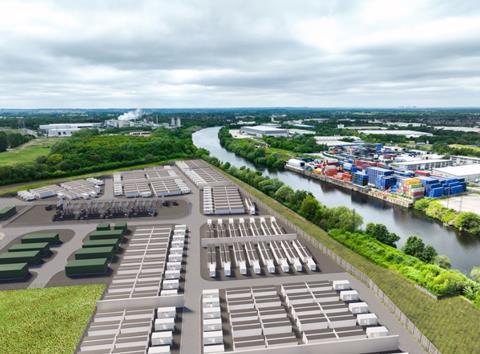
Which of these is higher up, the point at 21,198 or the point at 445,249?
the point at 21,198

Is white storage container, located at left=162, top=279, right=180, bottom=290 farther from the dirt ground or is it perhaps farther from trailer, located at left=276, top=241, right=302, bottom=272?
the dirt ground

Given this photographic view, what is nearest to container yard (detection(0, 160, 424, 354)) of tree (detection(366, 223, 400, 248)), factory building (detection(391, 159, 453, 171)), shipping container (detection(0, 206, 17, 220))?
shipping container (detection(0, 206, 17, 220))

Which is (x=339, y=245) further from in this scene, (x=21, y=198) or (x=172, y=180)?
(x=21, y=198)

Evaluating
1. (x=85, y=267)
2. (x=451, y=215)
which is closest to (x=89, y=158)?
(x=85, y=267)

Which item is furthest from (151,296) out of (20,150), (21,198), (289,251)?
(20,150)

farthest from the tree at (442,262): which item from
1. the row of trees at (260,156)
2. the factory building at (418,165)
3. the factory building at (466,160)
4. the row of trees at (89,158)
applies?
the factory building at (466,160)

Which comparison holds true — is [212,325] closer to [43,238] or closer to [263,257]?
[263,257]

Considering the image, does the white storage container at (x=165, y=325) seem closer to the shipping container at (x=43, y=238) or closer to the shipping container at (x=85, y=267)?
the shipping container at (x=85, y=267)
